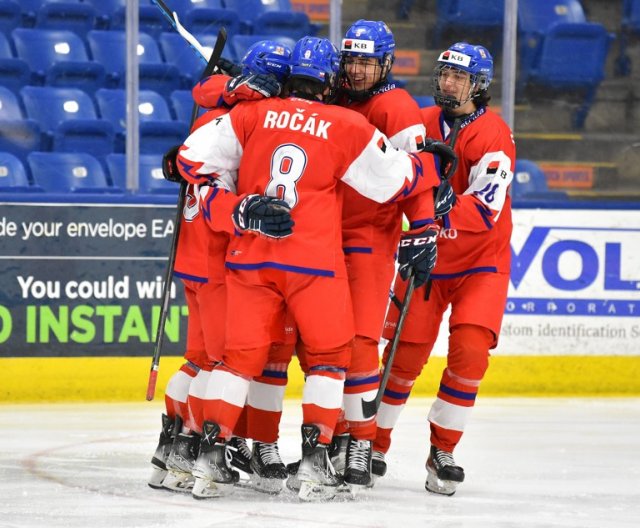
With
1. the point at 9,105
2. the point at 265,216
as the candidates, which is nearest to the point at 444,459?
the point at 265,216

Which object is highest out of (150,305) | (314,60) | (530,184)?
(314,60)

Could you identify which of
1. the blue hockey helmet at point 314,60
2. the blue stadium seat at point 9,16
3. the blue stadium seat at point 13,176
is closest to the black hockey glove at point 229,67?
the blue hockey helmet at point 314,60

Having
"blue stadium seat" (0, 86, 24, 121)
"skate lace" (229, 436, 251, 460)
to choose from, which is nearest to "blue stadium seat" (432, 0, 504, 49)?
"blue stadium seat" (0, 86, 24, 121)

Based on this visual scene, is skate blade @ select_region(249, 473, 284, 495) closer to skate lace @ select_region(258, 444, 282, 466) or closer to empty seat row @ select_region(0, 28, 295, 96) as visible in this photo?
skate lace @ select_region(258, 444, 282, 466)

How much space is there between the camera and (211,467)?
4.01m

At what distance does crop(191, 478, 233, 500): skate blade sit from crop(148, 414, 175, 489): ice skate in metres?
0.26

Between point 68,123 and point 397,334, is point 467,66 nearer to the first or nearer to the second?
point 397,334

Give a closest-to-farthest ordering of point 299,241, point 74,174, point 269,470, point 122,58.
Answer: point 299,241 → point 269,470 → point 74,174 → point 122,58

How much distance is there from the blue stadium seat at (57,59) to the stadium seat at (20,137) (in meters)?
0.27

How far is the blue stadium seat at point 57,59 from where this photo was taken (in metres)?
6.97

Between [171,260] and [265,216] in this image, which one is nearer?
[265,216]

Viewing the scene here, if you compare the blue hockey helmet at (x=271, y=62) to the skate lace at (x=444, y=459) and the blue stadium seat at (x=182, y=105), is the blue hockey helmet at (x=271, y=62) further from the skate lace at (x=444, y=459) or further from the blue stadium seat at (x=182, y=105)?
the blue stadium seat at (x=182, y=105)

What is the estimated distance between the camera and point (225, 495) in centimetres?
414

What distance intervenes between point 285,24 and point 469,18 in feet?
3.18
